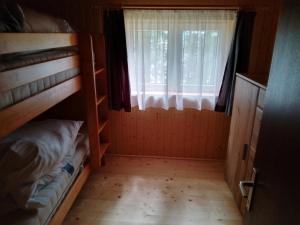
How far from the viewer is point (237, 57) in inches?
91.4

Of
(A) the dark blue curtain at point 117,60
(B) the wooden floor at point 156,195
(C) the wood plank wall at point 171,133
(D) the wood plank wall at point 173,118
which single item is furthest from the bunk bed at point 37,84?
(C) the wood plank wall at point 171,133

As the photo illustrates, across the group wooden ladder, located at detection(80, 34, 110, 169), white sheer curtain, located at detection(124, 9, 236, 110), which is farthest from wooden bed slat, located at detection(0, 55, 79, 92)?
white sheer curtain, located at detection(124, 9, 236, 110)

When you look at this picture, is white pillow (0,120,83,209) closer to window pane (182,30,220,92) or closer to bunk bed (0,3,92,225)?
bunk bed (0,3,92,225)

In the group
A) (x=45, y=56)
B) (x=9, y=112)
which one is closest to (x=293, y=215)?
(x=9, y=112)

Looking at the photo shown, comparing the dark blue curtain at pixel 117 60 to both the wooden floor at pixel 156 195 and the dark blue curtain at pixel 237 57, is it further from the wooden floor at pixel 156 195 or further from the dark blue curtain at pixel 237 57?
the dark blue curtain at pixel 237 57

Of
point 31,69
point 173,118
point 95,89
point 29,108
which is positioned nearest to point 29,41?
point 31,69

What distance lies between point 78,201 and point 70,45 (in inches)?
54.3

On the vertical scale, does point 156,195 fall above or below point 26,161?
below

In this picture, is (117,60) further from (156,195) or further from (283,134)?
(283,134)

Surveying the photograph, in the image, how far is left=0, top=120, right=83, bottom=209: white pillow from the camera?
1.33m

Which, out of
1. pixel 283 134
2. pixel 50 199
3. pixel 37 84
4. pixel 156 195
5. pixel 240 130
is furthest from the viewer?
pixel 156 195

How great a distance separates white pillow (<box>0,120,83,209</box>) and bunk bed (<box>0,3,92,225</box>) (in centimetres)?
10

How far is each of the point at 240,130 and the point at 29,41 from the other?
5.74 ft

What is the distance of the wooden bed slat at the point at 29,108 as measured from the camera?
1079 mm
